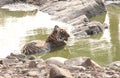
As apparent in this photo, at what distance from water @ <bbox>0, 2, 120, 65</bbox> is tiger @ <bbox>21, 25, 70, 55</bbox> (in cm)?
40

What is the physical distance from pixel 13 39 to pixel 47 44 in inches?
129

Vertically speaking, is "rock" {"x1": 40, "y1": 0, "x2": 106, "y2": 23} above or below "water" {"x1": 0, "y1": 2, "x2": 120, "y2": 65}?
above

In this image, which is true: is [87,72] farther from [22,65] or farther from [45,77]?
[22,65]

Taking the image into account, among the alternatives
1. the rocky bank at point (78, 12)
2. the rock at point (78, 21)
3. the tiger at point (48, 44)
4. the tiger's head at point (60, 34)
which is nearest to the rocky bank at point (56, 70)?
the tiger at point (48, 44)

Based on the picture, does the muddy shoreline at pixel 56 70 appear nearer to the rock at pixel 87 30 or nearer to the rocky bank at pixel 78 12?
the rock at pixel 87 30

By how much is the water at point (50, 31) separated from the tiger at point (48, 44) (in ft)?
1.33

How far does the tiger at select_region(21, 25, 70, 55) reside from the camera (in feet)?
62.6

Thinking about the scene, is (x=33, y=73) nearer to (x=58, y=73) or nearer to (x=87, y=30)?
(x=58, y=73)

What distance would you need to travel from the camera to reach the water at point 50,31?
18.7 metres

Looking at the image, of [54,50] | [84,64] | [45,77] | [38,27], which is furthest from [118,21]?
[45,77]

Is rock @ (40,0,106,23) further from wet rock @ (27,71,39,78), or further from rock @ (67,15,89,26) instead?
wet rock @ (27,71,39,78)

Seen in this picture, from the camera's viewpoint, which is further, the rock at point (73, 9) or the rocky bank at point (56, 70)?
the rock at point (73, 9)

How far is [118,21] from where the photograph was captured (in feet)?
93.1

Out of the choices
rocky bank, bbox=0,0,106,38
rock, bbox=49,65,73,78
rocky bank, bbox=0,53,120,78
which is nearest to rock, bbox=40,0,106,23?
rocky bank, bbox=0,0,106,38
